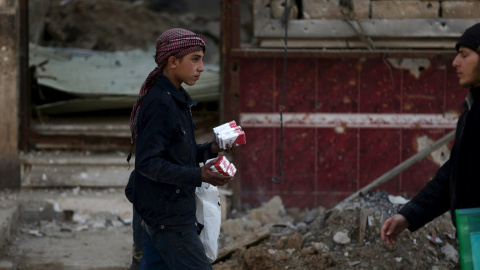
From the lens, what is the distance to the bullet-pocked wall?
23.0ft

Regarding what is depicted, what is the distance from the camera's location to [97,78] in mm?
9500

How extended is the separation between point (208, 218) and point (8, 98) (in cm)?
393

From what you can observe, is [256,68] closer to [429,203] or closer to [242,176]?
[242,176]

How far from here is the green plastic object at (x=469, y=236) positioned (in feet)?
9.02

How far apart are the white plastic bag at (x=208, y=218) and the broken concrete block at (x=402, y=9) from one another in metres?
3.80

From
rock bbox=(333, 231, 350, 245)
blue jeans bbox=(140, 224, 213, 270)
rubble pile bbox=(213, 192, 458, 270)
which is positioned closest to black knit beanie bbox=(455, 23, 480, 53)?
blue jeans bbox=(140, 224, 213, 270)

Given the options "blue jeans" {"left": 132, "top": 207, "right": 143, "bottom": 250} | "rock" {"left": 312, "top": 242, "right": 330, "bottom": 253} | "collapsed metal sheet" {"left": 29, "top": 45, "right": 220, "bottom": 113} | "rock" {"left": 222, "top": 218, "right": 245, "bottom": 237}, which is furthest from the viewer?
"collapsed metal sheet" {"left": 29, "top": 45, "right": 220, "bottom": 113}

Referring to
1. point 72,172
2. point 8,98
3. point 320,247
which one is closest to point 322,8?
point 320,247

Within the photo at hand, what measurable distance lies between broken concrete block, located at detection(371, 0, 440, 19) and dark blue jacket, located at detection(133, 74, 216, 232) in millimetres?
3768

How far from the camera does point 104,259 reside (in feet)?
19.3

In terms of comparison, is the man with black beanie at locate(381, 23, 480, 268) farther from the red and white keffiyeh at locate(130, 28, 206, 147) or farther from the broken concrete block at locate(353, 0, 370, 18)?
the broken concrete block at locate(353, 0, 370, 18)

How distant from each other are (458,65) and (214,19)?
1384 cm

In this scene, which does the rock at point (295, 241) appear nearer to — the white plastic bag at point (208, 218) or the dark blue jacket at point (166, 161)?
the white plastic bag at point (208, 218)

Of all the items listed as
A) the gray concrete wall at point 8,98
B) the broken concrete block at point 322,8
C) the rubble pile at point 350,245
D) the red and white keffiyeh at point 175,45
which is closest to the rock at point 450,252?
the rubble pile at point 350,245
